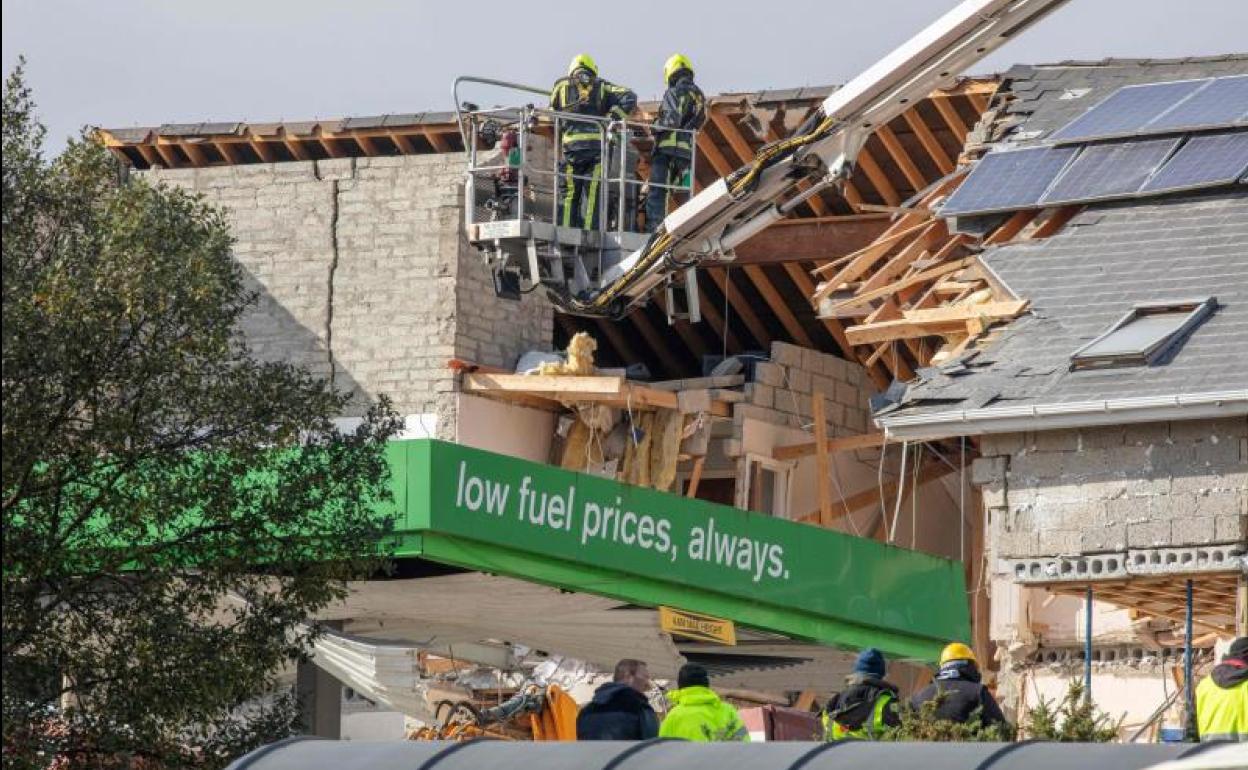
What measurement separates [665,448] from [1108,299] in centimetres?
804

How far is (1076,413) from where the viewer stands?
24.1 metres

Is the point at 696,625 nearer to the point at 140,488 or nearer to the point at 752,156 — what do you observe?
the point at 140,488

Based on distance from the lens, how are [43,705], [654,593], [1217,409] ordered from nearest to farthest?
[43,705], [1217,409], [654,593]

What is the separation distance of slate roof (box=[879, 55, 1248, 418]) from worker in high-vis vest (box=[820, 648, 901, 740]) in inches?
283

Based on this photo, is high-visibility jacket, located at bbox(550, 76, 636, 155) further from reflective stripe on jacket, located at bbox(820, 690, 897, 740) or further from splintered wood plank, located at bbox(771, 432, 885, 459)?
reflective stripe on jacket, located at bbox(820, 690, 897, 740)

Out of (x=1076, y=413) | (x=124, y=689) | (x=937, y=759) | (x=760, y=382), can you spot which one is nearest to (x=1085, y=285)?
(x=1076, y=413)

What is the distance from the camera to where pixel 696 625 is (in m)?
26.2

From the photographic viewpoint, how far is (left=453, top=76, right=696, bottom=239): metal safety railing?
2912 centimetres

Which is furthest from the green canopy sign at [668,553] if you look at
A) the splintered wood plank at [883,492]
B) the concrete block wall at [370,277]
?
the concrete block wall at [370,277]

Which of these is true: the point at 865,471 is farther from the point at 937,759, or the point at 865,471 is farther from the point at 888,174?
the point at 937,759

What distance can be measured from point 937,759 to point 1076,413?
10.9 metres

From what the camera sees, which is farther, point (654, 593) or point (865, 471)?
point (865, 471)

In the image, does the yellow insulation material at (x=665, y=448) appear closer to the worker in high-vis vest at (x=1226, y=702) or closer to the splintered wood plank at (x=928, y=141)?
the splintered wood plank at (x=928, y=141)

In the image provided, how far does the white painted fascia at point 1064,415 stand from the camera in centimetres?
2362
